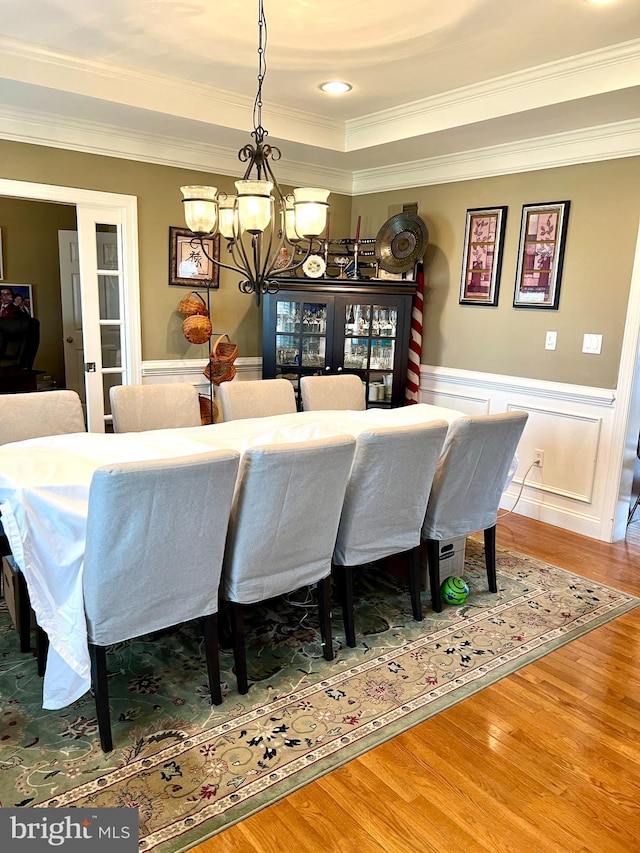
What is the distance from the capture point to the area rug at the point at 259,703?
1781 millimetres

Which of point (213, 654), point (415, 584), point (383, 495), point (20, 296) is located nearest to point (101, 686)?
point (213, 654)

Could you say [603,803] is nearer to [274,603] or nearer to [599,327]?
[274,603]

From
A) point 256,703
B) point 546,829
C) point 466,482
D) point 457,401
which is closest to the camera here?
point 546,829

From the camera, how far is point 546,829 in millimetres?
1716

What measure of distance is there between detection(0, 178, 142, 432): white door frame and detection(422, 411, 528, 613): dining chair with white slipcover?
8.36 ft

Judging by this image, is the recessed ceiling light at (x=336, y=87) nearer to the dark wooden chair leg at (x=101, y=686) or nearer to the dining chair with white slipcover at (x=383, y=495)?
the dining chair with white slipcover at (x=383, y=495)

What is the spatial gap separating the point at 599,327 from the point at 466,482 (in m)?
1.65

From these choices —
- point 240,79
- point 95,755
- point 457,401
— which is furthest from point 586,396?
point 95,755

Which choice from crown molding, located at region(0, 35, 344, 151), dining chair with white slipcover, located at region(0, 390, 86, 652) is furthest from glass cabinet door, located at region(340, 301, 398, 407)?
dining chair with white slipcover, located at region(0, 390, 86, 652)

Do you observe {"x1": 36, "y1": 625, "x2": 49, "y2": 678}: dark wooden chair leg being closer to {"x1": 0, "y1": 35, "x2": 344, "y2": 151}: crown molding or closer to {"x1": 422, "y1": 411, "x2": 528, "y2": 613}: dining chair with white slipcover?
{"x1": 422, "y1": 411, "x2": 528, "y2": 613}: dining chair with white slipcover

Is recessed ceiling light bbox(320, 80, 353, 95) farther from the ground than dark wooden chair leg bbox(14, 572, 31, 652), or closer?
farther from the ground

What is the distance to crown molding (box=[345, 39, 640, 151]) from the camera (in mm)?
2941

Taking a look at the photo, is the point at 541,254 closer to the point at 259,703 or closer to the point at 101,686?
the point at 259,703

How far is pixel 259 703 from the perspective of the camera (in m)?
2.20
